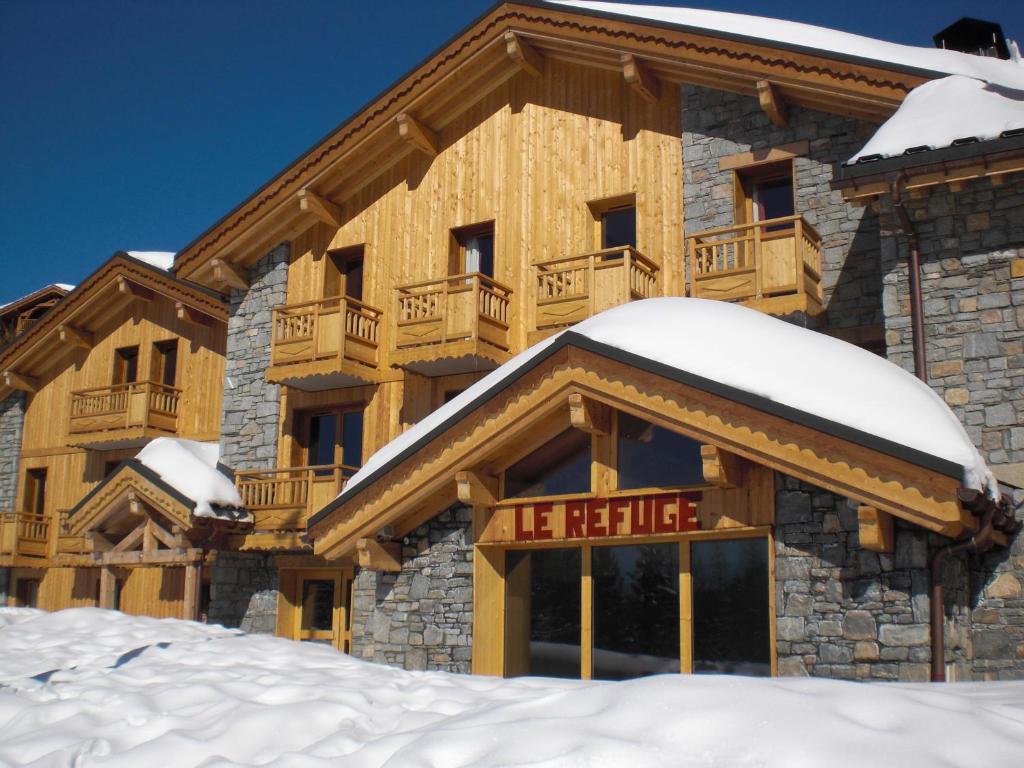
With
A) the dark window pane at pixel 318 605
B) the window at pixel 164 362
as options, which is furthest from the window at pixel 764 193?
the window at pixel 164 362

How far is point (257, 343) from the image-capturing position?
20875 millimetres

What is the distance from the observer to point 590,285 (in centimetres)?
1627

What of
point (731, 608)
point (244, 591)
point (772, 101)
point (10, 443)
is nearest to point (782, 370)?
point (731, 608)

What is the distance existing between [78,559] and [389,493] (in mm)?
13124

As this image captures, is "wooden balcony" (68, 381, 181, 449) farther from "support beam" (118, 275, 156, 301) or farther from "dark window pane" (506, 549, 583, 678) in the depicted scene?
"dark window pane" (506, 549, 583, 678)

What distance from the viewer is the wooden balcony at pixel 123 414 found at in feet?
74.1

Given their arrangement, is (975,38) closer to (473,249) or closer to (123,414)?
(473,249)

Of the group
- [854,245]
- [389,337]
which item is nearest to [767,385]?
[854,245]

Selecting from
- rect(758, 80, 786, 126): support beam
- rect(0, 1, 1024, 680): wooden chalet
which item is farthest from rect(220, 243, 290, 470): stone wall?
rect(758, 80, 786, 126): support beam

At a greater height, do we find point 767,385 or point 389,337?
point 389,337

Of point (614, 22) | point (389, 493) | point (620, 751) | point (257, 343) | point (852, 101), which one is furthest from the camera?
point (257, 343)

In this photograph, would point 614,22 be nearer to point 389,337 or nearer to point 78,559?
point 389,337

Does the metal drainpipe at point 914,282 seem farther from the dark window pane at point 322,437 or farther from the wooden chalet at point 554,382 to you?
the dark window pane at point 322,437

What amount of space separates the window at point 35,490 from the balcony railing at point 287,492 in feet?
29.0
